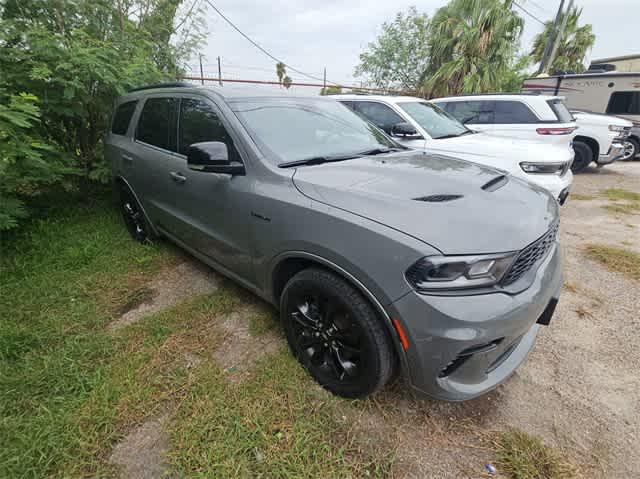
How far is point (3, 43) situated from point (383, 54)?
70.9ft

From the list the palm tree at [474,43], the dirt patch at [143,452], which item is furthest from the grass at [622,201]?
the palm tree at [474,43]

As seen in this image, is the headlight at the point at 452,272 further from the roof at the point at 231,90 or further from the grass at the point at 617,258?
the grass at the point at 617,258

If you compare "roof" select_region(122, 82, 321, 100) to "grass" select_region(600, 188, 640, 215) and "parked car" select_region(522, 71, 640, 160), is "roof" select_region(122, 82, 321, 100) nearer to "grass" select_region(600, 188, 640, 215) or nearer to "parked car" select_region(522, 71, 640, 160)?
"grass" select_region(600, 188, 640, 215)

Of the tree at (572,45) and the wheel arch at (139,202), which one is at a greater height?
the tree at (572,45)

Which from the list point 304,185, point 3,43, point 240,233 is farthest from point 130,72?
point 304,185

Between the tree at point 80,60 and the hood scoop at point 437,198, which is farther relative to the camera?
the tree at point 80,60

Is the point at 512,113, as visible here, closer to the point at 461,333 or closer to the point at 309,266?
the point at 309,266

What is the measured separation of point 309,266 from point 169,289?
166cm

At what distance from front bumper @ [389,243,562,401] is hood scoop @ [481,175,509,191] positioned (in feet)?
1.70

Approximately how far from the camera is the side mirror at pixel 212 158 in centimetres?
183

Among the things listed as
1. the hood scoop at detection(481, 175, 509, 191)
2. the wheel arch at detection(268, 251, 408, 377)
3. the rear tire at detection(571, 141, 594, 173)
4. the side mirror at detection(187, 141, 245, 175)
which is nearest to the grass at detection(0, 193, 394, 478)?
the wheel arch at detection(268, 251, 408, 377)

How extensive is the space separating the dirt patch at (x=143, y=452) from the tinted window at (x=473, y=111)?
7048 mm

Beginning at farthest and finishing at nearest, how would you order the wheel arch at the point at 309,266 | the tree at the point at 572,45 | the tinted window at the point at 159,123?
the tree at the point at 572,45
the tinted window at the point at 159,123
the wheel arch at the point at 309,266

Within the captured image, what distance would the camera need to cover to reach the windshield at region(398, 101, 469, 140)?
14.2 ft
